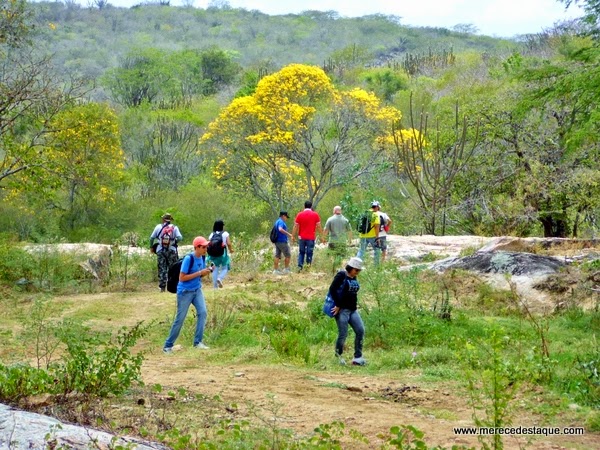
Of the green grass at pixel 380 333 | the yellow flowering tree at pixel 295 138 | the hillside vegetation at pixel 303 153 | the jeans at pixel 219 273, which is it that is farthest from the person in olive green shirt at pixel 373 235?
the yellow flowering tree at pixel 295 138

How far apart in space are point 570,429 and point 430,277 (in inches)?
317

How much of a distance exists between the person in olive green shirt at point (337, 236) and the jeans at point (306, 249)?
0.37 m

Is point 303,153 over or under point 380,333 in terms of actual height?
over

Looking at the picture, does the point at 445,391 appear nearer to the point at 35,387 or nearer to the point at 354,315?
the point at 354,315

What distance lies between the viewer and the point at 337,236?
1658 centimetres

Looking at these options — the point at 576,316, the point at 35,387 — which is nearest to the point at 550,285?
the point at 576,316

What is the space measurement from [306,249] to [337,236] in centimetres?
73

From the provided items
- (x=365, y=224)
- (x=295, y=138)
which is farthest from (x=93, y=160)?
(x=365, y=224)

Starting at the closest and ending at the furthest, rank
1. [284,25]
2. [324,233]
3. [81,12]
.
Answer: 1. [324,233]
2. [81,12]
3. [284,25]

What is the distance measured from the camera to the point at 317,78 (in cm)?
3300

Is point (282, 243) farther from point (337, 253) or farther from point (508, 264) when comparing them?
point (508, 264)

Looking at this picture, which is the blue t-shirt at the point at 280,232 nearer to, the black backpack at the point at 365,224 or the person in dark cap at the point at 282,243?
the person in dark cap at the point at 282,243

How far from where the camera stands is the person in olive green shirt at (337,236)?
16.3 meters

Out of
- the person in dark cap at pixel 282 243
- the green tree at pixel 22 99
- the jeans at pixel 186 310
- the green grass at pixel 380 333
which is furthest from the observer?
the person in dark cap at pixel 282 243
